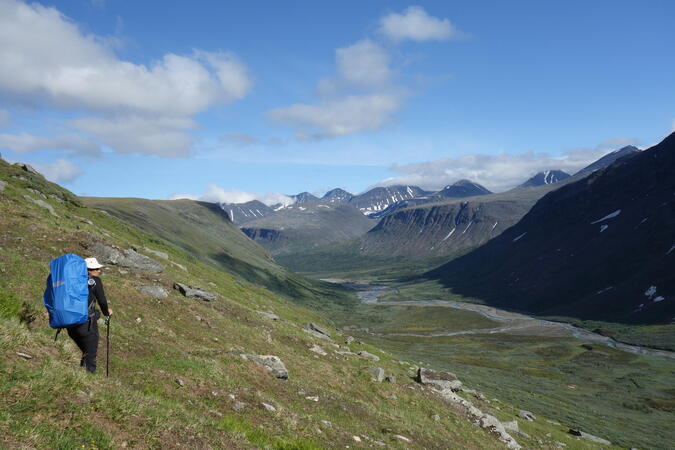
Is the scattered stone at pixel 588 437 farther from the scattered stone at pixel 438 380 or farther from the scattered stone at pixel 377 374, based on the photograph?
the scattered stone at pixel 377 374

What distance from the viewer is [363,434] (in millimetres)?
19250

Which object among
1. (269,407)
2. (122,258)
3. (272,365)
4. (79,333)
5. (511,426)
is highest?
(122,258)

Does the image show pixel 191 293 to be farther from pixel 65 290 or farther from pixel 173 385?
→ pixel 65 290

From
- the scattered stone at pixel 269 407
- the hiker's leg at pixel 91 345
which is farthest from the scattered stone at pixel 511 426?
the hiker's leg at pixel 91 345

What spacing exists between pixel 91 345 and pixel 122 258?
26711 mm

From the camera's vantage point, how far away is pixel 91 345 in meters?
12.8

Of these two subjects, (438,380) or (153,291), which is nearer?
(153,291)

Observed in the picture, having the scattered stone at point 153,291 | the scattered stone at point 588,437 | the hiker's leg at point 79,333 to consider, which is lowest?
the scattered stone at point 588,437

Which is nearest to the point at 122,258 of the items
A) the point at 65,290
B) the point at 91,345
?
the point at 91,345

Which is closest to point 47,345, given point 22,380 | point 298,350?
point 22,380

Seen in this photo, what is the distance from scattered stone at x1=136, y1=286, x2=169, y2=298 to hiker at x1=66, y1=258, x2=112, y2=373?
57.0ft

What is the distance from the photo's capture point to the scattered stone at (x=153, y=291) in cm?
2966

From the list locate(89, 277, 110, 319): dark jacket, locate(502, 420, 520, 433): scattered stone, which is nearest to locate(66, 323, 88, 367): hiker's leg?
locate(89, 277, 110, 319): dark jacket

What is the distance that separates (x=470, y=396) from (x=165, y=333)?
35458 millimetres
